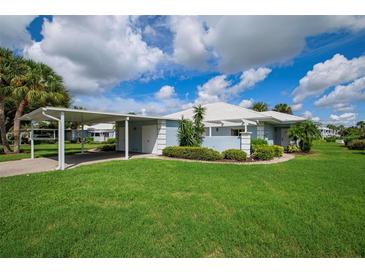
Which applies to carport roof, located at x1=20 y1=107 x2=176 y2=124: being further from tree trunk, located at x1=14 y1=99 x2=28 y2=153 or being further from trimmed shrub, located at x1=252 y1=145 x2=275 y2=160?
trimmed shrub, located at x1=252 y1=145 x2=275 y2=160

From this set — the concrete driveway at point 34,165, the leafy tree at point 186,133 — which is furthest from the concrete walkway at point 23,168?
the leafy tree at point 186,133

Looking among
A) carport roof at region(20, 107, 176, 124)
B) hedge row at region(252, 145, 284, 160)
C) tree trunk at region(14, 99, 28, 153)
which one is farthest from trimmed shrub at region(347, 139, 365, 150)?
tree trunk at region(14, 99, 28, 153)

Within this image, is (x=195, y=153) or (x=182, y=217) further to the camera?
(x=195, y=153)

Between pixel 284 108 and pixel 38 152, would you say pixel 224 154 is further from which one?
pixel 284 108

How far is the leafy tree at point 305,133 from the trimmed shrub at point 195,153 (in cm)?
819

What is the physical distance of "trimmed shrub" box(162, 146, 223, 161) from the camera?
1129 centimetres

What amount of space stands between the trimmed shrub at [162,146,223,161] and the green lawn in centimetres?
476

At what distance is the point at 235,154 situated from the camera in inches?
442

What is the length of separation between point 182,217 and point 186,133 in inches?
398

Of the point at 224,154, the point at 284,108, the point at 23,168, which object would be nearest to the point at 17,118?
the point at 23,168

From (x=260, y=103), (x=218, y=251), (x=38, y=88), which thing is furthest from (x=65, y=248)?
(x=260, y=103)

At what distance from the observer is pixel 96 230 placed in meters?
3.32

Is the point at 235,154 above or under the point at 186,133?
under
